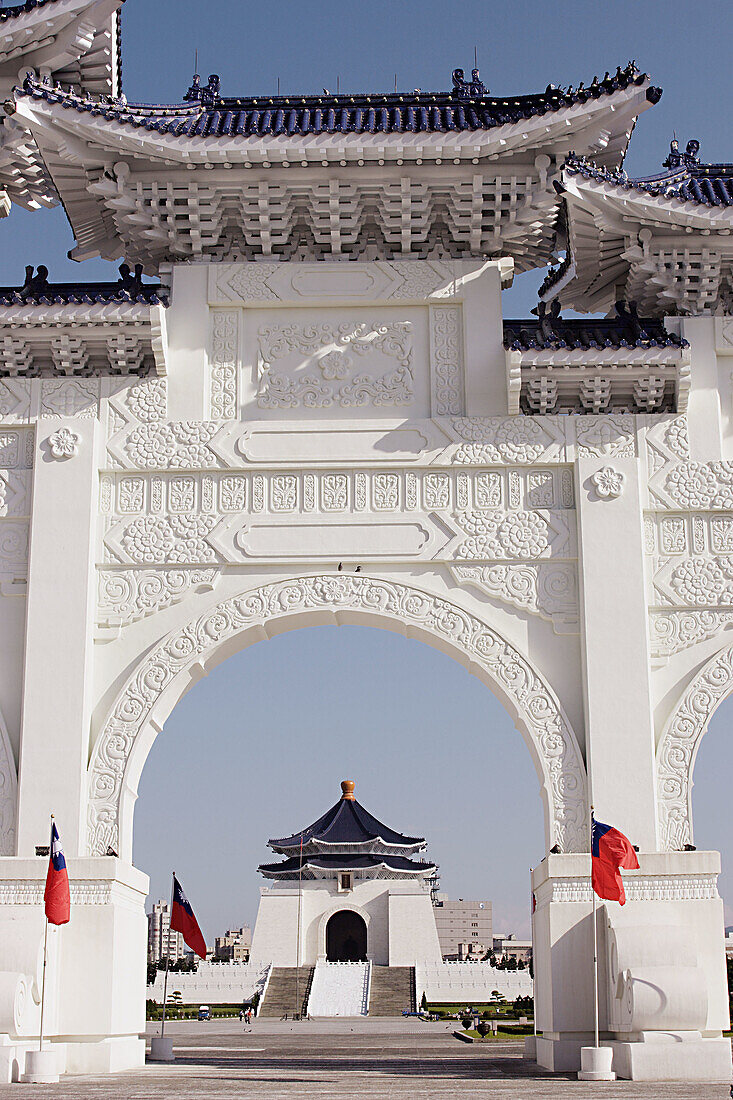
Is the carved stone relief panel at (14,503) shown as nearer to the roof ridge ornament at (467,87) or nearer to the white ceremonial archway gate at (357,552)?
the white ceremonial archway gate at (357,552)

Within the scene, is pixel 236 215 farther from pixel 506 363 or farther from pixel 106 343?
pixel 506 363

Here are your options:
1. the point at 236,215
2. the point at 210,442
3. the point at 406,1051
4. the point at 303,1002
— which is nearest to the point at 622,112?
the point at 236,215

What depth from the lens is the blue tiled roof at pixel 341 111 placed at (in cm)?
950

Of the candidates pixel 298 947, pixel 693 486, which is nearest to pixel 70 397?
pixel 693 486

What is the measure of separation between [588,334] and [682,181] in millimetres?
1820

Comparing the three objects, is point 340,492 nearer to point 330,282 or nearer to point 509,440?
point 509,440

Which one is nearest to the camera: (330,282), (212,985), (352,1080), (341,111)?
(352,1080)

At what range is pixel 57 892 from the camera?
828 centimetres

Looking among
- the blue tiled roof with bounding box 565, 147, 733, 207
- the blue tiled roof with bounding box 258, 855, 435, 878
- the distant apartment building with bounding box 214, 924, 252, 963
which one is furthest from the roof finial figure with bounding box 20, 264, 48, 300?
the distant apartment building with bounding box 214, 924, 252, 963

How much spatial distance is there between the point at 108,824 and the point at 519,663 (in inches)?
119

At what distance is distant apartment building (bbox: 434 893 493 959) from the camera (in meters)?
69.2

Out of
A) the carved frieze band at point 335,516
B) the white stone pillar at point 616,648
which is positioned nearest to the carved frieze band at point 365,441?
the carved frieze band at point 335,516

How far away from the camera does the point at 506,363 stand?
968 cm

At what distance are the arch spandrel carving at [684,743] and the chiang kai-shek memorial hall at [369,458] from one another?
0.02 metres
